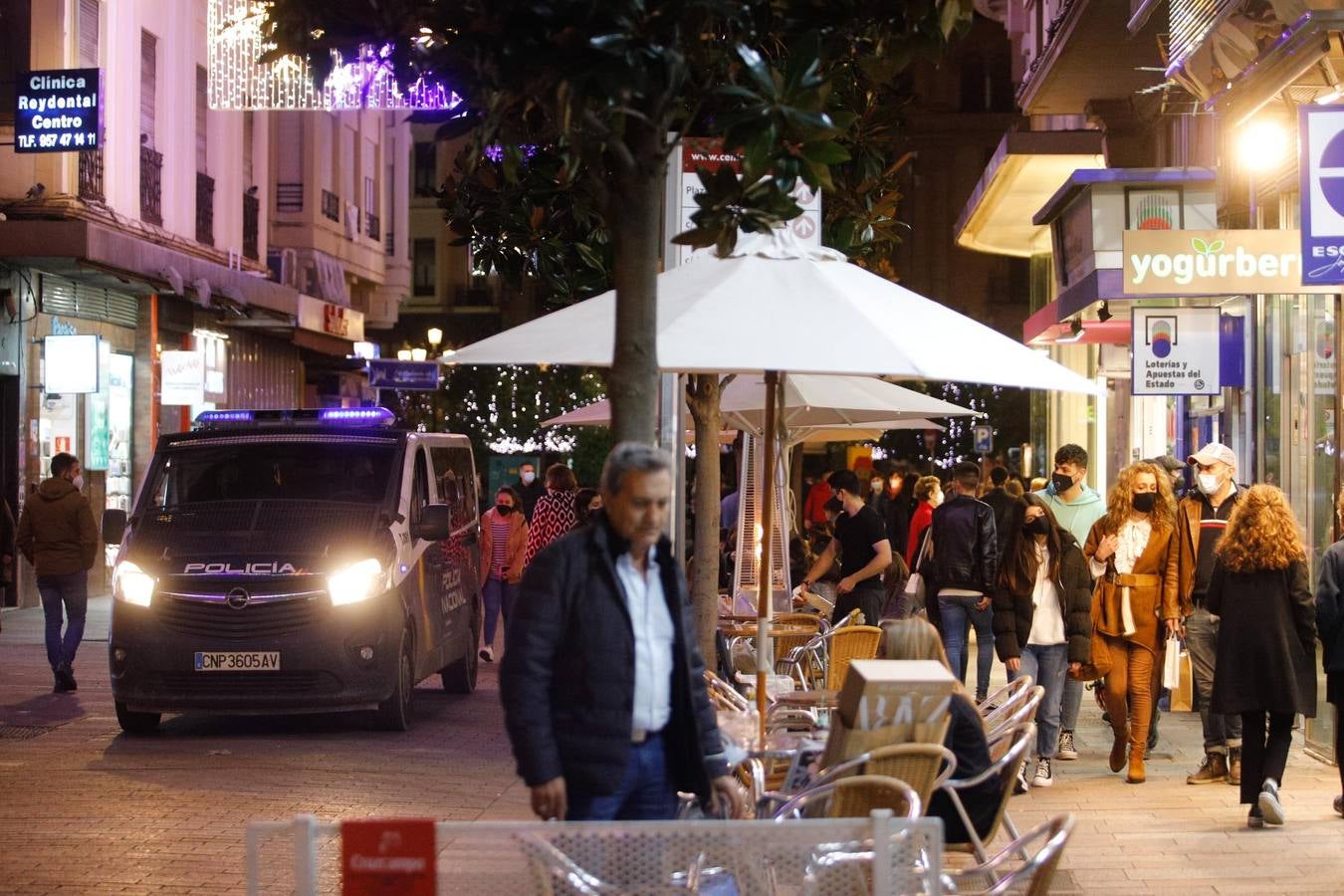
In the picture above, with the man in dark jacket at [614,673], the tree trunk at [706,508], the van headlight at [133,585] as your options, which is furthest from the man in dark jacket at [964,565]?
the man in dark jacket at [614,673]

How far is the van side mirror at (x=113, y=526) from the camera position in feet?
43.3

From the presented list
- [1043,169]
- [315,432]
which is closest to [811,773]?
[315,432]

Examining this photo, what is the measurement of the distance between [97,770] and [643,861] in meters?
8.09

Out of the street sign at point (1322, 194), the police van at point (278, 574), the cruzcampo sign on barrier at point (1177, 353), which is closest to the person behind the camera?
the street sign at point (1322, 194)

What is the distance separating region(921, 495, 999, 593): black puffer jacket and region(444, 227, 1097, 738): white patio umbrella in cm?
473

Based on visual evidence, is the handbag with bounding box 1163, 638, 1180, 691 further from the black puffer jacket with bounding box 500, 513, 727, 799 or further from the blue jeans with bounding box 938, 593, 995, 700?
the black puffer jacket with bounding box 500, 513, 727, 799

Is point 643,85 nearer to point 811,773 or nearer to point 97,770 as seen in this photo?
point 811,773

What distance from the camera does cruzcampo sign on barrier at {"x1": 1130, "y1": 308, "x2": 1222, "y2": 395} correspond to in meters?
15.6

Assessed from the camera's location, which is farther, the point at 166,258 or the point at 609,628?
the point at 166,258

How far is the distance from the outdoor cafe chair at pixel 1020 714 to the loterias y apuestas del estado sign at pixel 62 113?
53.1ft

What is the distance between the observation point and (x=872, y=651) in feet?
36.5

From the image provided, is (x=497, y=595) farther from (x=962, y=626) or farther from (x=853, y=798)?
(x=853, y=798)

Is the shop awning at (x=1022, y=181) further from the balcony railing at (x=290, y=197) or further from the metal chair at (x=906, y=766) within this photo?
the metal chair at (x=906, y=766)

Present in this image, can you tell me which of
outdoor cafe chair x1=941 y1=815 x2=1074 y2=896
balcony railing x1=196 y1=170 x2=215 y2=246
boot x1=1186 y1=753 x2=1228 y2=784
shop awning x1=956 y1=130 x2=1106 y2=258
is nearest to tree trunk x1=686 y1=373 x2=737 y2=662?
boot x1=1186 y1=753 x2=1228 y2=784
